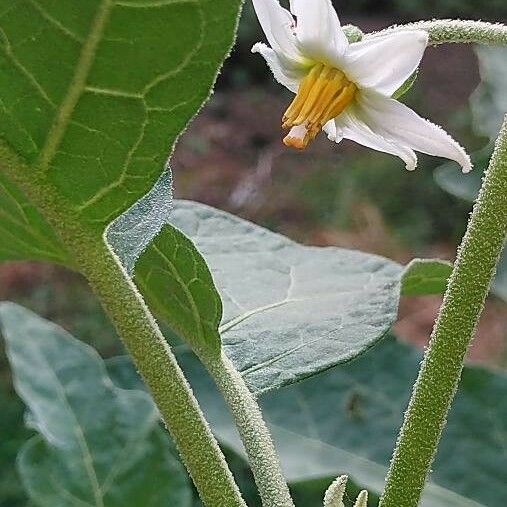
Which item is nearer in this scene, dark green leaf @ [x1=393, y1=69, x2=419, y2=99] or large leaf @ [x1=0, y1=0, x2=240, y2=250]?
large leaf @ [x1=0, y1=0, x2=240, y2=250]

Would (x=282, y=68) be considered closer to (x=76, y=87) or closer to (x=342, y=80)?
(x=342, y=80)

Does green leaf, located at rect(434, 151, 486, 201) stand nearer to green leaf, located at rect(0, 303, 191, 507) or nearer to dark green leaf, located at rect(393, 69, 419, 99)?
green leaf, located at rect(0, 303, 191, 507)

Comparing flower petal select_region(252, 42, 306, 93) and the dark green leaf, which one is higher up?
the dark green leaf

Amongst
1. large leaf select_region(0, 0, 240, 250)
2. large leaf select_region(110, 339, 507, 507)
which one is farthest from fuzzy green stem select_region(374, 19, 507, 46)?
large leaf select_region(110, 339, 507, 507)

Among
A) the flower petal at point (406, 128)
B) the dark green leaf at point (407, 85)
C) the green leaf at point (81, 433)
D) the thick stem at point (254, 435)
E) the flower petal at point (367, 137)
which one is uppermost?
the dark green leaf at point (407, 85)

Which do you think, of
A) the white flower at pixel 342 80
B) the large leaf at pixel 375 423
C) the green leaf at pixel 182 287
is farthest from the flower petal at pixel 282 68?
the large leaf at pixel 375 423

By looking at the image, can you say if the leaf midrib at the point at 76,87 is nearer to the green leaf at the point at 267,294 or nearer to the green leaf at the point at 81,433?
the green leaf at the point at 267,294

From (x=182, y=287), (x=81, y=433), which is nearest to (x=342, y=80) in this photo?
(x=182, y=287)
